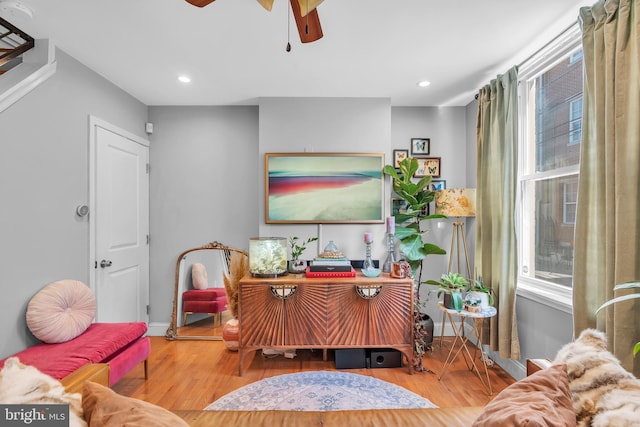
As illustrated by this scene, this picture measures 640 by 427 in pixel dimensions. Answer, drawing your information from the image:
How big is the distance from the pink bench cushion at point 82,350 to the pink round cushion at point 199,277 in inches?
38.9

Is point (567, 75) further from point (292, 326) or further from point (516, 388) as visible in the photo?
point (292, 326)

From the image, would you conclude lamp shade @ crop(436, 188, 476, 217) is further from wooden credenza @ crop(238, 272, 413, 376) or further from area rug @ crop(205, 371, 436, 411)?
area rug @ crop(205, 371, 436, 411)

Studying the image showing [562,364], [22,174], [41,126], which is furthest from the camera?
[41,126]

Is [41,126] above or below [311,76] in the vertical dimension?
below

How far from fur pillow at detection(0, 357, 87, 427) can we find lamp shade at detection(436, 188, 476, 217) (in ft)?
9.58

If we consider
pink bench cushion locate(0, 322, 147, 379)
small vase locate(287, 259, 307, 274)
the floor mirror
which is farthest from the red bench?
small vase locate(287, 259, 307, 274)

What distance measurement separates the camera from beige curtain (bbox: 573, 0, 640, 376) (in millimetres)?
1507

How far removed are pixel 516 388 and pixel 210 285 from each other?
122 inches

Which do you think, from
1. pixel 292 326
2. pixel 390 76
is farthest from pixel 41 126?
pixel 390 76

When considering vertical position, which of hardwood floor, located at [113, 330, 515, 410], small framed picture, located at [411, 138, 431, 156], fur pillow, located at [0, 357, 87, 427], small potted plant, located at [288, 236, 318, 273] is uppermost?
small framed picture, located at [411, 138, 431, 156]

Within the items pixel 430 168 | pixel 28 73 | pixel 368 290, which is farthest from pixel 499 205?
pixel 28 73

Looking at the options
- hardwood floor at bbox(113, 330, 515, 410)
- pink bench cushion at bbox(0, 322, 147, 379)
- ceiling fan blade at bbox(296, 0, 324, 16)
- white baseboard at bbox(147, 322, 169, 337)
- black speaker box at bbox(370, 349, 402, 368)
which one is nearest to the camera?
ceiling fan blade at bbox(296, 0, 324, 16)

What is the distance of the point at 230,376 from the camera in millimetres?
2631

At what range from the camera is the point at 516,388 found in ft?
3.53
